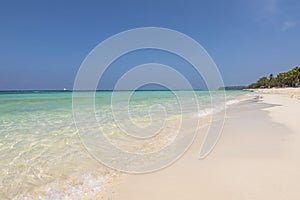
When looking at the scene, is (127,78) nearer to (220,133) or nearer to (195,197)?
(220,133)

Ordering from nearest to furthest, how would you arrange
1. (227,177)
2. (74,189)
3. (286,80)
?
(74,189)
(227,177)
(286,80)

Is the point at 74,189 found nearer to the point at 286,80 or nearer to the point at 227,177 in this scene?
the point at 227,177

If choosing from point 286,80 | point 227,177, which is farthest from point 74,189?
point 286,80

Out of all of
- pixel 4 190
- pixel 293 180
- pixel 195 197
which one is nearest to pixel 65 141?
pixel 4 190

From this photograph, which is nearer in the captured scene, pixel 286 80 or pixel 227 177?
pixel 227 177

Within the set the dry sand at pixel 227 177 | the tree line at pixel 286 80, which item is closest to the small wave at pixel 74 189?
the dry sand at pixel 227 177

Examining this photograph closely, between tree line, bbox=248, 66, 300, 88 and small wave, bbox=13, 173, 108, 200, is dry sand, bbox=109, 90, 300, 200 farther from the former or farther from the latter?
tree line, bbox=248, 66, 300, 88

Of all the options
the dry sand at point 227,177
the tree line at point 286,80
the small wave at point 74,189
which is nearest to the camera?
the dry sand at point 227,177

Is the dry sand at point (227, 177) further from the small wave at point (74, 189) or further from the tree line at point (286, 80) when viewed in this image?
the tree line at point (286, 80)

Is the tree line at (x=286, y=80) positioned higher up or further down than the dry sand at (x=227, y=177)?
higher up

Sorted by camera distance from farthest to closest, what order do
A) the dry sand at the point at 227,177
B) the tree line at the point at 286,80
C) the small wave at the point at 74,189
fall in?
the tree line at the point at 286,80 → the small wave at the point at 74,189 → the dry sand at the point at 227,177

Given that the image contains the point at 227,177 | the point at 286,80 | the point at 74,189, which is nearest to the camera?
the point at 74,189

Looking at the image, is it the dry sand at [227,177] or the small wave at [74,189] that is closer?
the dry sand at [227,177]

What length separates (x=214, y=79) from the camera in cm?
719
